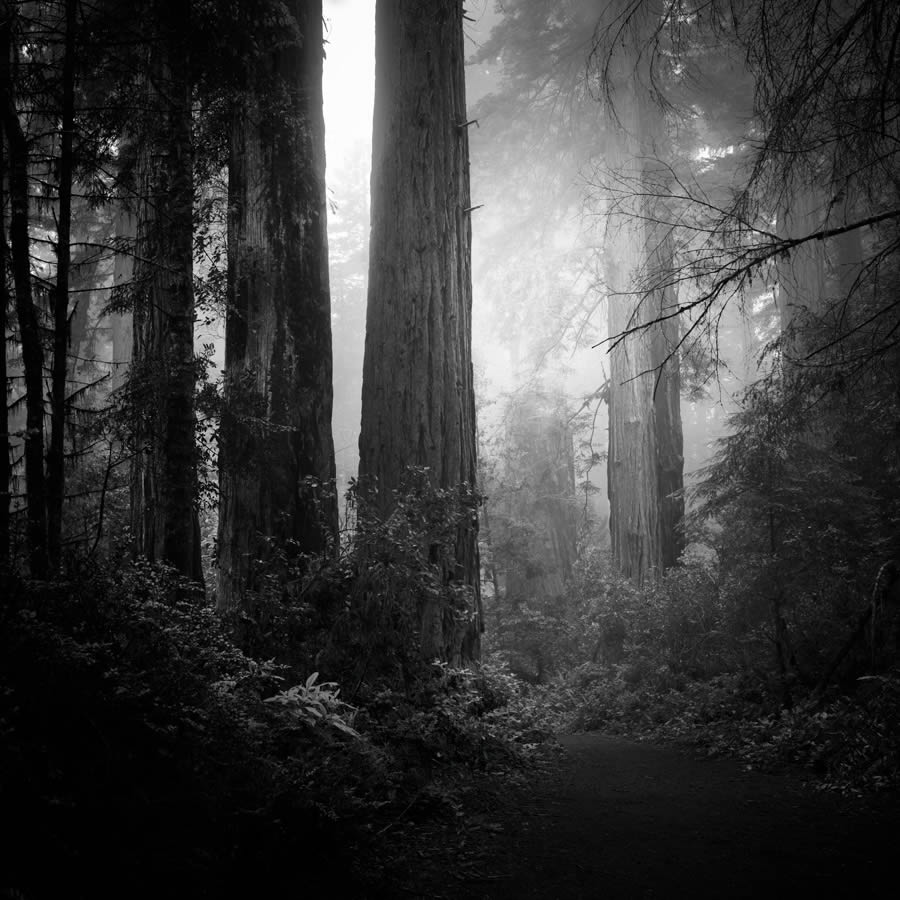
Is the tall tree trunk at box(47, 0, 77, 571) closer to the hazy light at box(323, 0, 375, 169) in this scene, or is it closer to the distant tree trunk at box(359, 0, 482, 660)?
the distant tree trunk at box(359, 0, 482, 660)

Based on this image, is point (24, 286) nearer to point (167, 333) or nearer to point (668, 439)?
point (167, 333)

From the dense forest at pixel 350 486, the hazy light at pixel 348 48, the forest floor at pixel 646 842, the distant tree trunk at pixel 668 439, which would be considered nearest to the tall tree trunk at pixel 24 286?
the dense forest at pixel 350 486

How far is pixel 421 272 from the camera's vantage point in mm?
6902

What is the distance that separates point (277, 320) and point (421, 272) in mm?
1543

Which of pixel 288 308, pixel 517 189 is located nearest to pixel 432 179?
pixel 288 308

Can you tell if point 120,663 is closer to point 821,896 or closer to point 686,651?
point 821,896

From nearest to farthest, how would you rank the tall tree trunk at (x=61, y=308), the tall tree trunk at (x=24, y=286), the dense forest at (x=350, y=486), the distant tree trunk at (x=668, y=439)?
the dense forest at (x=350, y=486) → the tall tree trunk at (x=24, y=286) → the tall tree trunk at (x=61, y=308) → the distant tree trunk at (x=668, y=439)

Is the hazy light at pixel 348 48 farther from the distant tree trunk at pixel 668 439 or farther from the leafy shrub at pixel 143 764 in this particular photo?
the leafy shrub at pixel 143 764

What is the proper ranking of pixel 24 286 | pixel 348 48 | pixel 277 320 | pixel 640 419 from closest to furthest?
pixel 24 286 → pixel 277 320 → pixel 640 419 → pixel 348 48

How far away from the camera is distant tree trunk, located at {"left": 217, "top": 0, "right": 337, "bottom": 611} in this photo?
20.0 ft

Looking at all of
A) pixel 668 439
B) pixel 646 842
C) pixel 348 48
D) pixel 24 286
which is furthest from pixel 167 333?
pixel 348 48

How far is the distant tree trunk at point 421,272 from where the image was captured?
6.54 metres

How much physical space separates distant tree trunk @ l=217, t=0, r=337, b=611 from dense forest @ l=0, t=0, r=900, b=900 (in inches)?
1.3

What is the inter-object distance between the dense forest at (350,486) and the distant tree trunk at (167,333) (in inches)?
1.4
